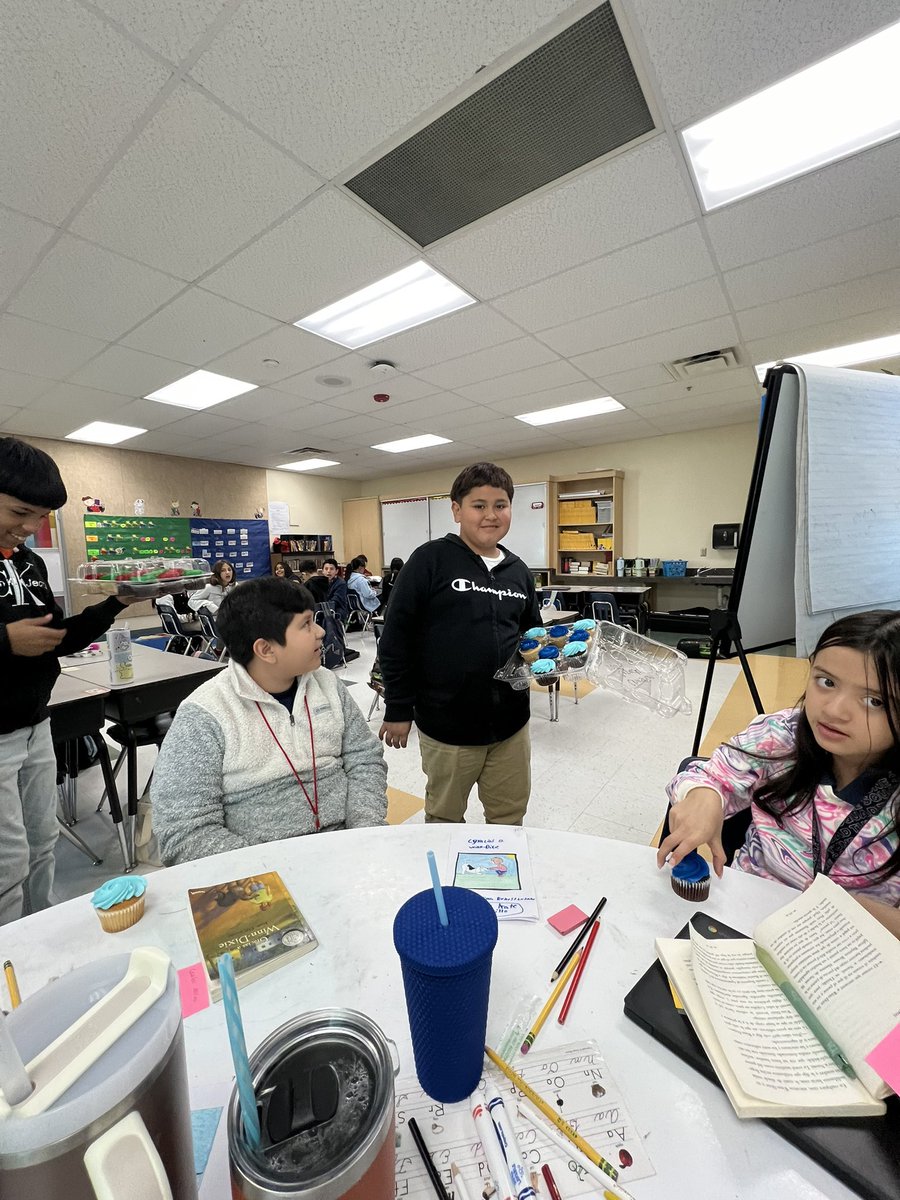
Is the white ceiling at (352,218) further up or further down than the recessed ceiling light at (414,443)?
further up

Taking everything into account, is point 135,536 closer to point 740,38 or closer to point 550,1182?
point 740,38

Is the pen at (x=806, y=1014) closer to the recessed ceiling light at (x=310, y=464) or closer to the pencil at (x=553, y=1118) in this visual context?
the pencil at (x=553, y=1118)

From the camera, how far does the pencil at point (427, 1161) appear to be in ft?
1.48

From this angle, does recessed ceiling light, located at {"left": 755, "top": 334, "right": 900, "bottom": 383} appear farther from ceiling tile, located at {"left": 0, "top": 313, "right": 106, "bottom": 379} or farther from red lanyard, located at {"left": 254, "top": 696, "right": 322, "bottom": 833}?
ceiling tile, located at {"left": 0, "top": 313, "right": 106, "bottom": 379}

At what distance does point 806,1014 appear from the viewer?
0.58 meters

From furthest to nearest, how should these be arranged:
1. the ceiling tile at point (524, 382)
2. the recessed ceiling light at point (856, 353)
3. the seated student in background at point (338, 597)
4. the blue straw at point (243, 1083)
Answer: the seated student in background at point (338, 597) → the ceiling tile at point (524, 382) → the recessed ceiling light at point (856, 353) → the blue straw at point (243, 1083)

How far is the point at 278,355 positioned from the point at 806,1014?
162 inches

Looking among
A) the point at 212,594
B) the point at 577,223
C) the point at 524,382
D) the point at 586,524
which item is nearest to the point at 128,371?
the point at 212,594

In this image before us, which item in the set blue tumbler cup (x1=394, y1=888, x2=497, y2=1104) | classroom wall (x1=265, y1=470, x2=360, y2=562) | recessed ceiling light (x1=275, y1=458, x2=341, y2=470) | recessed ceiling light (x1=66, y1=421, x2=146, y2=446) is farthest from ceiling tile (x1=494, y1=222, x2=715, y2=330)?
classroom wall (x1=265, y1=470, x2=360, y2=562)

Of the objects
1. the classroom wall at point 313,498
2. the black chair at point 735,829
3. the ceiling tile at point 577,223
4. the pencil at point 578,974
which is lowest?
the black chair at point 735,829

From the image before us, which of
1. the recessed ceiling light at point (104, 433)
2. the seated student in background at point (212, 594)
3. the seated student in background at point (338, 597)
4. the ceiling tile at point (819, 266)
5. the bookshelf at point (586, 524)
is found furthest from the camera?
the bookshelf at point (586, 524)

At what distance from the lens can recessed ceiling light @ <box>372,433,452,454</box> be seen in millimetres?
6311

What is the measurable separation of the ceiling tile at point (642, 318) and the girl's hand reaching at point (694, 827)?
293 centimetres

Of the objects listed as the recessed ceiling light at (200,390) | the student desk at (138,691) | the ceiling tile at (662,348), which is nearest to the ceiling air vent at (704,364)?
the ceiling tile at (662,348)
